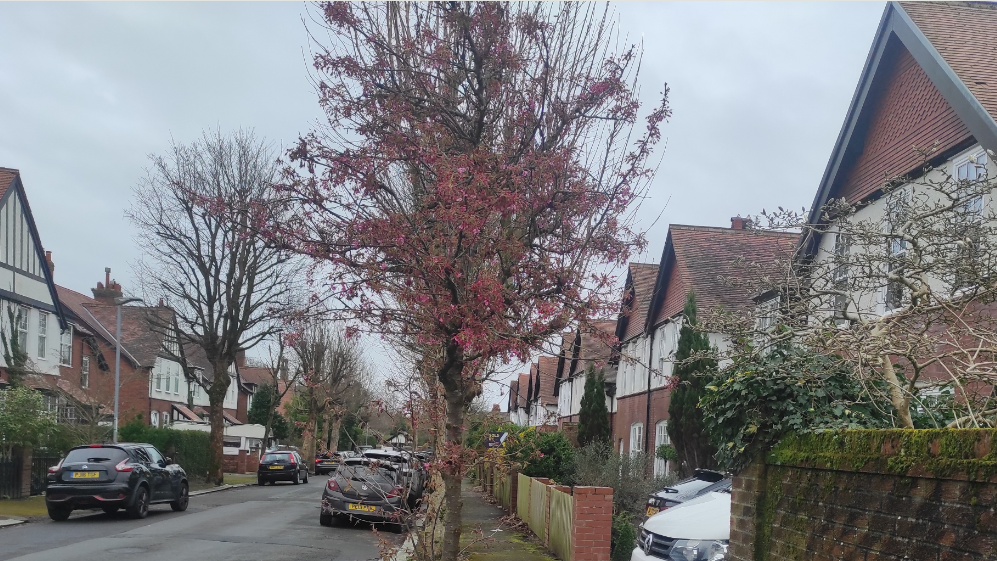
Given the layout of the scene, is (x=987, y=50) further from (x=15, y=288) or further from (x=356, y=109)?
(x=15, y=288)

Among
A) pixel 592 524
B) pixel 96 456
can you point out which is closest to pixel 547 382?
pixel 96 456

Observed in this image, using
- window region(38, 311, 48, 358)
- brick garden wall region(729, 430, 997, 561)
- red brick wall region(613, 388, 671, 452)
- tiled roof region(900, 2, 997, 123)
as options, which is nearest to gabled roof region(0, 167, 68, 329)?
window region(38, 311, 48, 358)

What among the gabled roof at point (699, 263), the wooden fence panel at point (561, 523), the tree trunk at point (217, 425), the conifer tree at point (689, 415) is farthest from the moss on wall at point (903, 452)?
the tree trunk at point (217, 425)

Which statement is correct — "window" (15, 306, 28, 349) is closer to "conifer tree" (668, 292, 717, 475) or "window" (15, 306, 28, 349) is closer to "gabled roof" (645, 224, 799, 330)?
"gabled roof" (645, 224, 799, 330)

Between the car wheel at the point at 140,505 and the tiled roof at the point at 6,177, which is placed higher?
the tiled roof at the point at 6,177

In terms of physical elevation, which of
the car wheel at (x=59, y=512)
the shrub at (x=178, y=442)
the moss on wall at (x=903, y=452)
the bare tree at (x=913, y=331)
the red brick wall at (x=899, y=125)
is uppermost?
the red brick wall at (x=899, y=125)

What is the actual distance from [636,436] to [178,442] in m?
18.4

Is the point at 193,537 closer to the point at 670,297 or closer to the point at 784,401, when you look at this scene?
the point at 784,401

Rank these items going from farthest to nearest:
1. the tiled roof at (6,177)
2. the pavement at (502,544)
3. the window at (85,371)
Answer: the window at (85,371), the tiled roof at (6,177), the pavement at (502,544)

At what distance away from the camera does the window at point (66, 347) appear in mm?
35906

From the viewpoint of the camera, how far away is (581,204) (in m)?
8.07

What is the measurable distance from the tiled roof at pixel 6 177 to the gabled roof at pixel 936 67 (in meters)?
26.3

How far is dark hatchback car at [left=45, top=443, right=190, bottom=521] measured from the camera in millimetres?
18266

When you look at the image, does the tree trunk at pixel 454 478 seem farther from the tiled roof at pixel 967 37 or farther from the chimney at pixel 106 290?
the chimney at pixel 106 290
